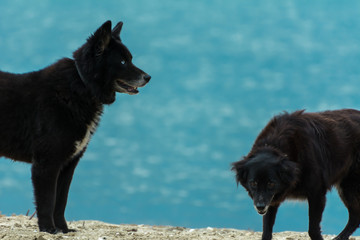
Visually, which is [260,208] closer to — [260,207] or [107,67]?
[260,207]

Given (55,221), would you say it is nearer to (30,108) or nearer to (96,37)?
(30,108)

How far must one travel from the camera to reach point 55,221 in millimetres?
7891

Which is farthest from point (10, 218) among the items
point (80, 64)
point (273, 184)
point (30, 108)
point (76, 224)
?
point (273, 184)

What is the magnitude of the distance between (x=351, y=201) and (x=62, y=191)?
458cm

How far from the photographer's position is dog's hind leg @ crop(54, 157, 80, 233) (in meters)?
7.80

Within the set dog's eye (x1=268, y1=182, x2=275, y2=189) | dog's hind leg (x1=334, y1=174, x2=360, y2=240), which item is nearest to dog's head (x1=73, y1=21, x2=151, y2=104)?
dog's eye (x1=268, y1=182, x2=275, y2=189)

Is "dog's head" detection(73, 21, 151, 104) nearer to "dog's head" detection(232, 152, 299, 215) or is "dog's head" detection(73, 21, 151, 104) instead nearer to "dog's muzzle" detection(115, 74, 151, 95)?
"dog's muzzle" detection(115, 74, 151, 95)

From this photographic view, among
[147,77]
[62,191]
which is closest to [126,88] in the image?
[147,77]

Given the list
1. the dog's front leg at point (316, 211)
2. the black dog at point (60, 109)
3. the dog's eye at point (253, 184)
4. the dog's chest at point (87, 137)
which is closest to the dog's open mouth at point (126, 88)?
the black dog at point (60, 109)

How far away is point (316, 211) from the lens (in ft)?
24.6

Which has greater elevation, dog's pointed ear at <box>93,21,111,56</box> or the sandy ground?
dog's pointed ear at <box>93,21,111,56</box>

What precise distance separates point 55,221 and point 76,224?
1848mm

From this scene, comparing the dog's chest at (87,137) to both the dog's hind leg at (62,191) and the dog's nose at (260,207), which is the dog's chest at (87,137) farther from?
the dog's nose at (260,207)

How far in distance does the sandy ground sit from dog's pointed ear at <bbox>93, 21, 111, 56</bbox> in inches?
103
